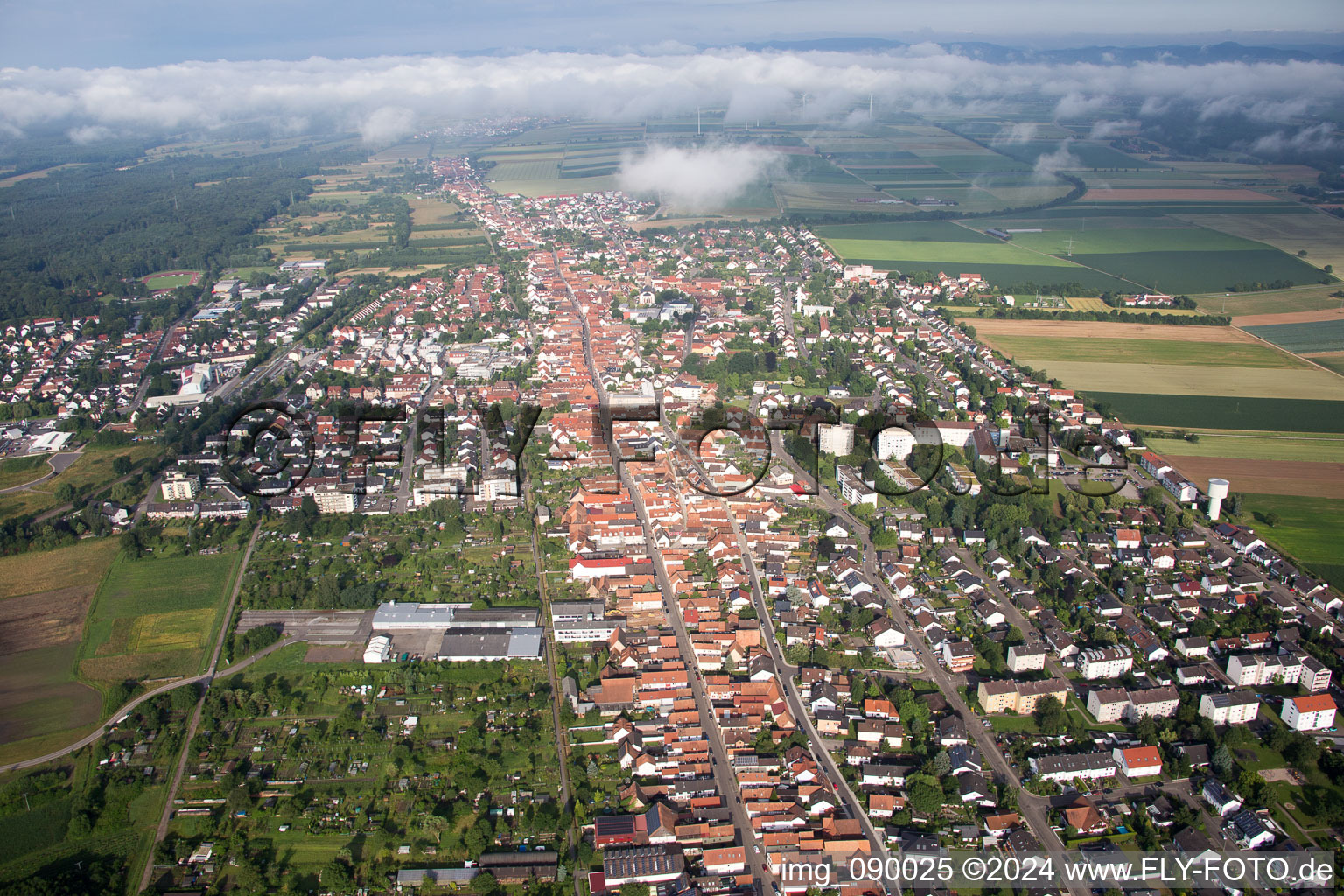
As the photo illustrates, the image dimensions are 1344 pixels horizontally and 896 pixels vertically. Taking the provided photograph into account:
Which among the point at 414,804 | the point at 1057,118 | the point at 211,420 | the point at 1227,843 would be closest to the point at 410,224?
the point at 211,420

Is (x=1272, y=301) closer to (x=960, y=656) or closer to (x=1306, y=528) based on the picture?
(x=1306, y=528)

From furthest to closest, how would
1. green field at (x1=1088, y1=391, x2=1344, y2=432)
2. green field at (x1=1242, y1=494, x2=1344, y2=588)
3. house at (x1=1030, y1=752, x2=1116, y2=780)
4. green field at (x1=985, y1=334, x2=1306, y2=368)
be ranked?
green field at (x1=985, y1=334, x2=1306, y2=368) → green field at (x1=1088, y1=391, x2=1344, y2=432) → green field at (x1=1242, y1=494, x2=1344, y2=588) → house at (x1=1030, y1=752, x2=1116, y2=780)

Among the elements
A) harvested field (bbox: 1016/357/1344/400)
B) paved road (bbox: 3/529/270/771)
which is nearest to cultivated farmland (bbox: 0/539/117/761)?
paved road (bbox: 3/529/270/771)

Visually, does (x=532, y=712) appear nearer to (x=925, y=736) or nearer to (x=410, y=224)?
(x=925, y=736)

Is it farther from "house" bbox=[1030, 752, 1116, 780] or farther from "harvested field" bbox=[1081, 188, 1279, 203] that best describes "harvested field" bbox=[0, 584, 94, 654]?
"harvested field" bbox=[1081, 188, 1279, 203]

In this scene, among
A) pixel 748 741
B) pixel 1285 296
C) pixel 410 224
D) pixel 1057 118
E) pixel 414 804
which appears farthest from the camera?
pixel 1057 118
